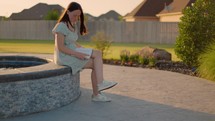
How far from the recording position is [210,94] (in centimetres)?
732

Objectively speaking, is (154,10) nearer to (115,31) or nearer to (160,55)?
(115,31)

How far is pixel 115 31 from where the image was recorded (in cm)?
3341

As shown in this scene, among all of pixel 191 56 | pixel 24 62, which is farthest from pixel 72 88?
pixel 191 56

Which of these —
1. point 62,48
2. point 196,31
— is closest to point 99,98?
point 62,48

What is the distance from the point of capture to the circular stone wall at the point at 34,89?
528cm

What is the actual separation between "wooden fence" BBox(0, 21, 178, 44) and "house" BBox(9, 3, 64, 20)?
36480 millimetres

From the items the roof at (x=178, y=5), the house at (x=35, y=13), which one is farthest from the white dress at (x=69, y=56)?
the house at (x=35, y=13)

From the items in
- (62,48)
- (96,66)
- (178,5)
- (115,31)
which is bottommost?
(96,66)

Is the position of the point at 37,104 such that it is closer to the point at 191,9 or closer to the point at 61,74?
the point at 61,74

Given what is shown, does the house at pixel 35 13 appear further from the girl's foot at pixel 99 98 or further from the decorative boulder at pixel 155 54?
the girl's foot at pixel 99 98

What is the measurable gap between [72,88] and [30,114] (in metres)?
1.05

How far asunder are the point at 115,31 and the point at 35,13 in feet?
142

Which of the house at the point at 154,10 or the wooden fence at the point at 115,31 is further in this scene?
the house at the point at 154,10

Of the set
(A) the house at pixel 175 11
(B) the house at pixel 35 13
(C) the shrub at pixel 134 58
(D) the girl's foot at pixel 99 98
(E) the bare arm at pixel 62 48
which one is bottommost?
(D) the girl's foot at pixel 99 98
